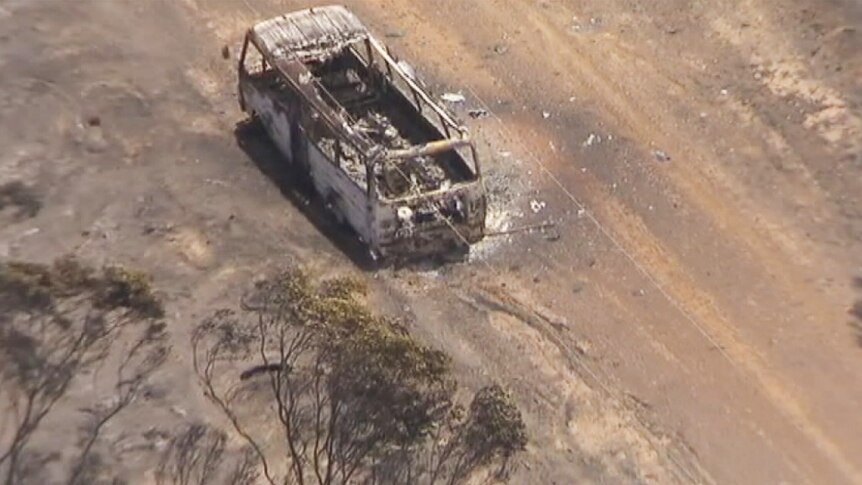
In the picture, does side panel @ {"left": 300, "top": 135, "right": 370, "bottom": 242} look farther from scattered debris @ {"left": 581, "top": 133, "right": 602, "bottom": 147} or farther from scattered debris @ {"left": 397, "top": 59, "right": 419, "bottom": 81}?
scattered debris @ {"left": 581, "top": 133, "right": 602, "bottom": 147}

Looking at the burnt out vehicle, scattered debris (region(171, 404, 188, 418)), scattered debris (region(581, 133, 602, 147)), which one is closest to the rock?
the burnt out vehicle

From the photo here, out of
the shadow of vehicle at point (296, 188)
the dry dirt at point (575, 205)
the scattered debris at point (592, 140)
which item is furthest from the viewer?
the scattered debris at point (592, 140)

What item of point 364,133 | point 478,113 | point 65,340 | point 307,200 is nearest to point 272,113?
point 307,200

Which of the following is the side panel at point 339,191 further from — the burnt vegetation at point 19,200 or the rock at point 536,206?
the burnt vegetation at point 19,200

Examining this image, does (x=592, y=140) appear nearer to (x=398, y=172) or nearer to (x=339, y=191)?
(x=398, y=172)

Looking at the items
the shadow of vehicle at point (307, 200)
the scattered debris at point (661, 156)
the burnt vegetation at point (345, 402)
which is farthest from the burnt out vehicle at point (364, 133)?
the scattered debris at point (661, 156)

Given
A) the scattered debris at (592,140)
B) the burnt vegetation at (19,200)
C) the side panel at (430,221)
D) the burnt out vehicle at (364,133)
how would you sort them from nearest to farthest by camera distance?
the side panel at (430,221), the burnt out vehicle at (364,133), the burnt vegetation at (19,200), the scattered debris at (592,140)
